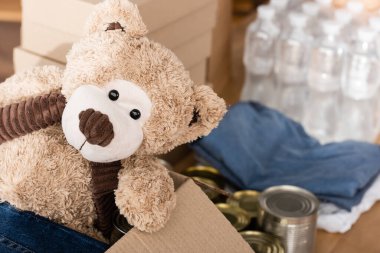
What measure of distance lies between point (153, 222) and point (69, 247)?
0.33 feet

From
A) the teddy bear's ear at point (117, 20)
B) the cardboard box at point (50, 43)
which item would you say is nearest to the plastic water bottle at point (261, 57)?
the cardboard box at point (50, 43)

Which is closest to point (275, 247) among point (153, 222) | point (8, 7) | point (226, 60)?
point (153, 222)

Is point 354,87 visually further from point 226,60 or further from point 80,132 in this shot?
point 80,132

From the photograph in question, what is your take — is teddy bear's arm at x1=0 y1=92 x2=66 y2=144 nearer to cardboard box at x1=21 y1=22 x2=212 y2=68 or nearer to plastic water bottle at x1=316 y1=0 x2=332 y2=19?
cardboard box at x1=21 y1=22 x2=212 y2=68

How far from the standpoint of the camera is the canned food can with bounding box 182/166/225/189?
3.57 feet

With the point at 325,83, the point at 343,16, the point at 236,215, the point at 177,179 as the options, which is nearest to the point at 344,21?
the point at 343,16

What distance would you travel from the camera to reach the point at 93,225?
2.57 feet

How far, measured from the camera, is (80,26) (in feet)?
3.07

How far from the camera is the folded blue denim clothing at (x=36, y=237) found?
72 cm

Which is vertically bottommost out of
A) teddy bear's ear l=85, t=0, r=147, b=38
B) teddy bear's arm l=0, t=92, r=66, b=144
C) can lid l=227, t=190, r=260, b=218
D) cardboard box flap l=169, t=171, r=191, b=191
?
can lid l=227, t=190, r=260, b=218

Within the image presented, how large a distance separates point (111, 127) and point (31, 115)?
0.41 ft

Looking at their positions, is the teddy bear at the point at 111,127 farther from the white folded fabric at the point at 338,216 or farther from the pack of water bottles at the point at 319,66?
the pack of water bottles at the point at 319,66

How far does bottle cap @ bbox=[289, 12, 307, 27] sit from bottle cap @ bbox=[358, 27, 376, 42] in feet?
0.34

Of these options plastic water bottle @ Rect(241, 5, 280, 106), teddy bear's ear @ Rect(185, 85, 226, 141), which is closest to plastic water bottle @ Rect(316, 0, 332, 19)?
plastic water bottle @ Rect(241, 5, 280, 106)
